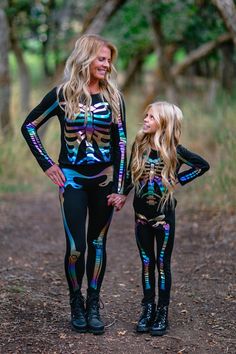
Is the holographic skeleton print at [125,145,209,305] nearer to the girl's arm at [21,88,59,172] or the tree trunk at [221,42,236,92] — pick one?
the girl's arm at [21,88,59,172]

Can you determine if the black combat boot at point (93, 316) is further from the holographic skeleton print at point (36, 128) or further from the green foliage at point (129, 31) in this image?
the green foliage at point (129, 31)

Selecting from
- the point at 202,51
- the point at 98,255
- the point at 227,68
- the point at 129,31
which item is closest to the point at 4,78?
the point at 129,31

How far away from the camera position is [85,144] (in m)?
4.02

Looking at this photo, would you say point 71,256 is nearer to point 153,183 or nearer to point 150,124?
point 153,183

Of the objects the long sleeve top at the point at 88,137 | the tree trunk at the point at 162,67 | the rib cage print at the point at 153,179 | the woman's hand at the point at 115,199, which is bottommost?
the woman's hand at the point at 115,199

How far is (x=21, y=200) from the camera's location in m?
9.27

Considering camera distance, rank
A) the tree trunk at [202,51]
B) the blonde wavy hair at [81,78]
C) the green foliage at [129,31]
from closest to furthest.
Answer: the blonde wavy hair at [81,78] → the tree trunk at [202,51] → the green foliage at [129,31]

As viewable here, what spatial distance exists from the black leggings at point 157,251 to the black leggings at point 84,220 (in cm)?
25

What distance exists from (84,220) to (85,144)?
1.61ft

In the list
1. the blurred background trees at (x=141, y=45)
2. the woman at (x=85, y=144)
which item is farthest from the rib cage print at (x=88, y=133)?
the blurred background trees at (x=141, y=45)

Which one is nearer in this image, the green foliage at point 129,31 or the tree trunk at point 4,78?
the tree trunk at point 4,78

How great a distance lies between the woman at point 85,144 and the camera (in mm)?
4016

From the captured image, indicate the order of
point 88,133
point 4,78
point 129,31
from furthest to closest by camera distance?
point 129,31 → point 4,78 → point 88,133

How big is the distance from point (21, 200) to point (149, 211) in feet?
17.8
